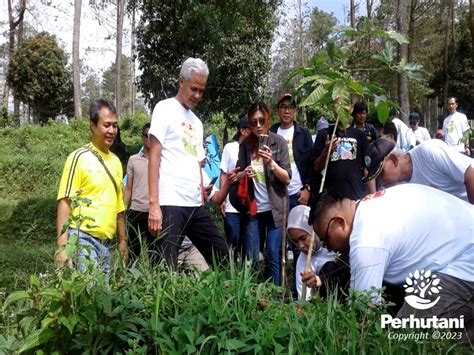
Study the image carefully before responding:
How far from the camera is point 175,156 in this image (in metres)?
3.34

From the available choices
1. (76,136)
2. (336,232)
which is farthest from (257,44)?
(336,232)

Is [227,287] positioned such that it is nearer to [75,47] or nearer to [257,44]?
[257,44]

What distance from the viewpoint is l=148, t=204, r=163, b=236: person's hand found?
10.3 feet

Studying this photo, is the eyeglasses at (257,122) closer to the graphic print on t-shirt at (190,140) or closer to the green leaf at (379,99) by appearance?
the graphic print on t-shirt at (190,140)

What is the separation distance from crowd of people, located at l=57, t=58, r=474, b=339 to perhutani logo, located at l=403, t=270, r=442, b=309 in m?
0.03

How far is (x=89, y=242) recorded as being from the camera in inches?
124

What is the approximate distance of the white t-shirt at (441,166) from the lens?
2.93 metres

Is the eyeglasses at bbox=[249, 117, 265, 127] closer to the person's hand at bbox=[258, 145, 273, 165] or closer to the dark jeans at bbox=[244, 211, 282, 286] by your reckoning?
the person's hand at bbox=[258, 145, 273, 165]

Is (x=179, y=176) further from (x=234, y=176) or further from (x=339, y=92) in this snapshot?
(x=339, y=92)

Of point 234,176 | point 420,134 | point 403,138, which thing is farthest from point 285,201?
point 420,134

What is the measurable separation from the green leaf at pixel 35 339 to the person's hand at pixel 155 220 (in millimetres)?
1132

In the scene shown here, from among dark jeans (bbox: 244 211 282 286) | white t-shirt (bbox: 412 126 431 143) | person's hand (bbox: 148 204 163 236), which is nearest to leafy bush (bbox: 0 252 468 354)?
person's hand (bbox: 148 204 163 236)

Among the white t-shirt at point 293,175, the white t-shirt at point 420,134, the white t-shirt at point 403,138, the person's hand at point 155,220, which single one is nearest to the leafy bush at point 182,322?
the person's hand at point 155,220

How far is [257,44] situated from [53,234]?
33.2 ft
